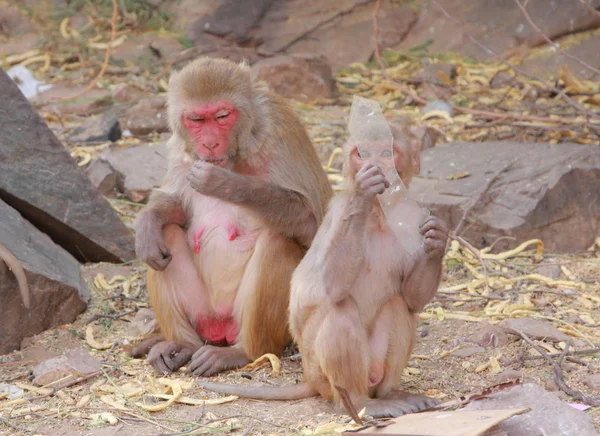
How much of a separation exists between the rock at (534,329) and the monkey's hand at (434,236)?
1512 mm

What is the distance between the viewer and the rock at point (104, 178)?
8.73 m

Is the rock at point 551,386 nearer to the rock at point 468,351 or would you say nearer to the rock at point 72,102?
the rock at point 468,351

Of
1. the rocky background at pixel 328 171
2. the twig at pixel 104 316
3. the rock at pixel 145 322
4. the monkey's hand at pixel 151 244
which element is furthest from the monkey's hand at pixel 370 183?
the twig at pixel 104 316

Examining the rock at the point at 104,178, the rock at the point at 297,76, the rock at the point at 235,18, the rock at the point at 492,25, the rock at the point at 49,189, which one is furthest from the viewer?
the rock at the point at 235,18

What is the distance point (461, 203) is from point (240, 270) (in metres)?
2.40

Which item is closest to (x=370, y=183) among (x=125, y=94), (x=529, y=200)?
(x=529, y=200)

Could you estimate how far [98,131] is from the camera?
10.2 metres

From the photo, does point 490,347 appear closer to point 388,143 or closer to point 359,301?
point 359,301

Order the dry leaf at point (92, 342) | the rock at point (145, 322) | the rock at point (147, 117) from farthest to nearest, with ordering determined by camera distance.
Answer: the rock at point (147, 117) → the rock at point (145, 322) → the dry leaf at point (92, 342)

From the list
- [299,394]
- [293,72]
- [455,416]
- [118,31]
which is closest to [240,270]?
[299,394]

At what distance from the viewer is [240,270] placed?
19.4 feet

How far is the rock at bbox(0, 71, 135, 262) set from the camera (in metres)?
6.96

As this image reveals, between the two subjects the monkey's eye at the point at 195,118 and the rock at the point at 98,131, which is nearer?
the monkey's eye at the point at 195,118

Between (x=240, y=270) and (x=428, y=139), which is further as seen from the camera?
(x=428, y=139)
